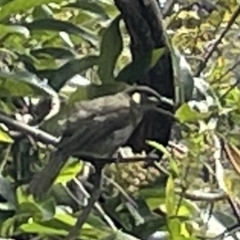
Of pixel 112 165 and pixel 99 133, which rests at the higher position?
pixel 99 133

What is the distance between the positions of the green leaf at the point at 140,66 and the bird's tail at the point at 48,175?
130 millimetres

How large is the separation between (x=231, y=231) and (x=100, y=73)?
0.70 ft

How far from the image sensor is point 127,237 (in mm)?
872

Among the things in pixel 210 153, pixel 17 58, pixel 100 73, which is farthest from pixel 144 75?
pixel 17 58

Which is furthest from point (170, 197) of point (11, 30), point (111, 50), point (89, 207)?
point (11, 30)

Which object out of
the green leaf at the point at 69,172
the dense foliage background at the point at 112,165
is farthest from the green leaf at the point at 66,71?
the green leaf at the point at 69,172

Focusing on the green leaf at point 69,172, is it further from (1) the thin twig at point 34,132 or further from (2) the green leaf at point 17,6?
A: (2) the green leaf at point 17,6

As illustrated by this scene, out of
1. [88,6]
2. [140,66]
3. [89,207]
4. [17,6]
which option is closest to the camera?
[89,207]

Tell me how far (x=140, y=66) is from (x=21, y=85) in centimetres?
17

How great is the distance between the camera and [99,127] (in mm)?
778

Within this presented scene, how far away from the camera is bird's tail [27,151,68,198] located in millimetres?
806

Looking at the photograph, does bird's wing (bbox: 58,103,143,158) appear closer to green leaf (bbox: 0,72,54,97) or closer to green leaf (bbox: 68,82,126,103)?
green leaf (bbox: 68,82,126,103)

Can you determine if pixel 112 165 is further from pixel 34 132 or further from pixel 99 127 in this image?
pixel 99 127

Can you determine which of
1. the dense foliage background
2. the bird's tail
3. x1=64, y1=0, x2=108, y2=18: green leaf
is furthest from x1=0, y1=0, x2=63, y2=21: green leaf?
the bird's tail
